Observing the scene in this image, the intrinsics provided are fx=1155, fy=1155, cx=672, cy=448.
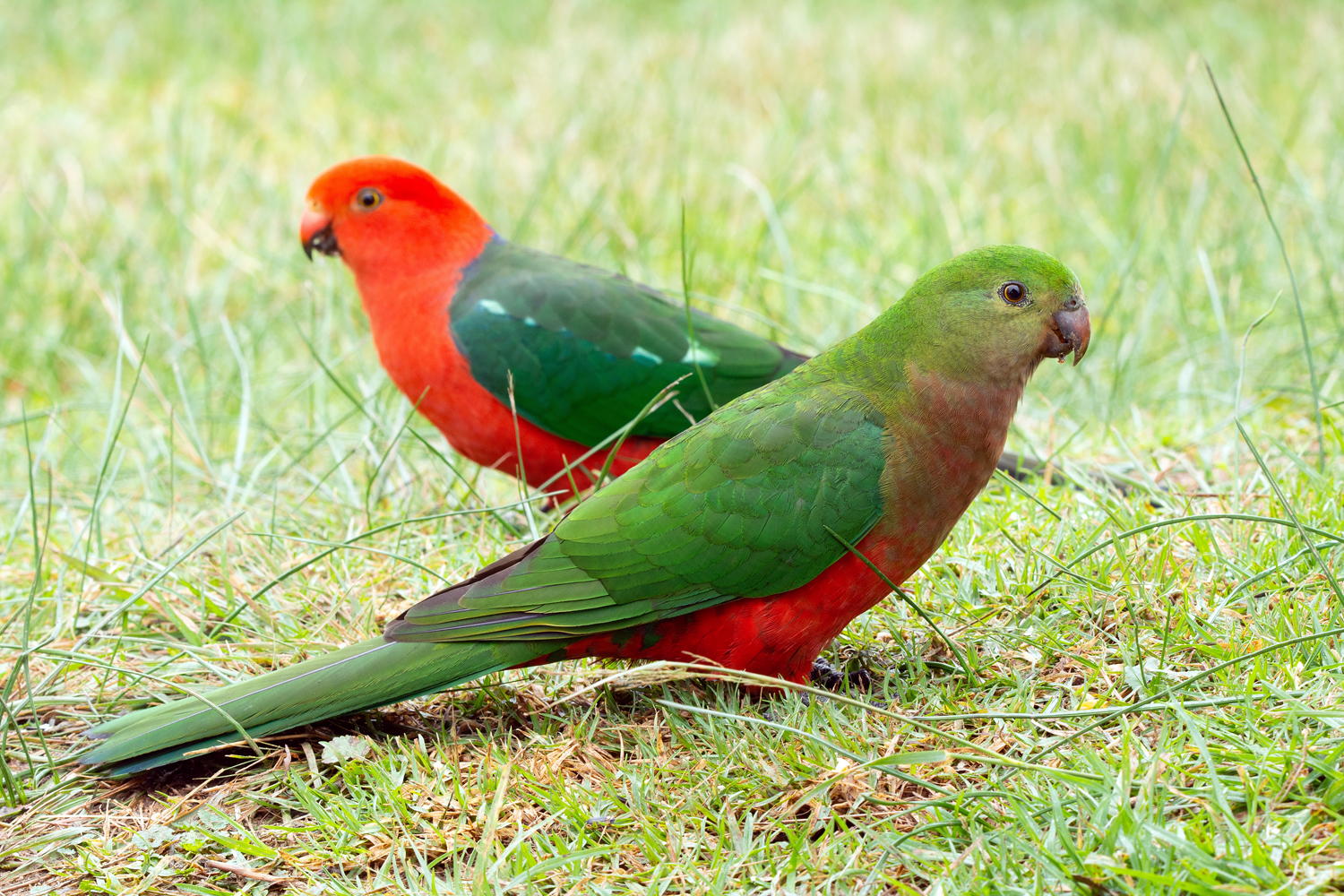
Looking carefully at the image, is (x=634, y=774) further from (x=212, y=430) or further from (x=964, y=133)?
(x=964, y=133)

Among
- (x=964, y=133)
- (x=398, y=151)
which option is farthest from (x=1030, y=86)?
(x=398, y=151)

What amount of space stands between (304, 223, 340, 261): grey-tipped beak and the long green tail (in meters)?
2.08

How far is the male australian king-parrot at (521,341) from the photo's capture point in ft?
12.2

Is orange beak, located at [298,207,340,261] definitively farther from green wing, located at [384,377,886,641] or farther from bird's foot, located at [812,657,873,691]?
bird's foot, located at [812,657,873,691]

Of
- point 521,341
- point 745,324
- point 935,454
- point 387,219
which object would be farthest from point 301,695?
point 745,324

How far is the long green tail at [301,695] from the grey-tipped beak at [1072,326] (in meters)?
1.27

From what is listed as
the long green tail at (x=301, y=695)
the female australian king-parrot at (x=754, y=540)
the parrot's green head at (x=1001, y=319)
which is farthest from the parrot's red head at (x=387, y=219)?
the parrot's green head at (x=1001, y=319)

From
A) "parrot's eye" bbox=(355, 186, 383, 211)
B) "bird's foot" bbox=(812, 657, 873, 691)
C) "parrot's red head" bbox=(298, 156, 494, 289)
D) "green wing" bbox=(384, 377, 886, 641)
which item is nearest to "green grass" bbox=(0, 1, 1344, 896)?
"bird's foot" bbox=(812, 657, 873, 691)

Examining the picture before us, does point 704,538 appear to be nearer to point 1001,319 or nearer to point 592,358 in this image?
point 1001,319

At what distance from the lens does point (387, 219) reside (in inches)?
157

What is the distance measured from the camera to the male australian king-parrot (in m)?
3.73

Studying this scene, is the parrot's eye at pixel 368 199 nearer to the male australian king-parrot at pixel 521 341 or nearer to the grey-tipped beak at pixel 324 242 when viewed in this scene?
the male australian king-parrot at pixel 521 341

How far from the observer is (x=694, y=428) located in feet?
8.55

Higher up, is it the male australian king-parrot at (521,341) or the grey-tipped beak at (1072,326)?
the male australian king-parrot at (521,341)
